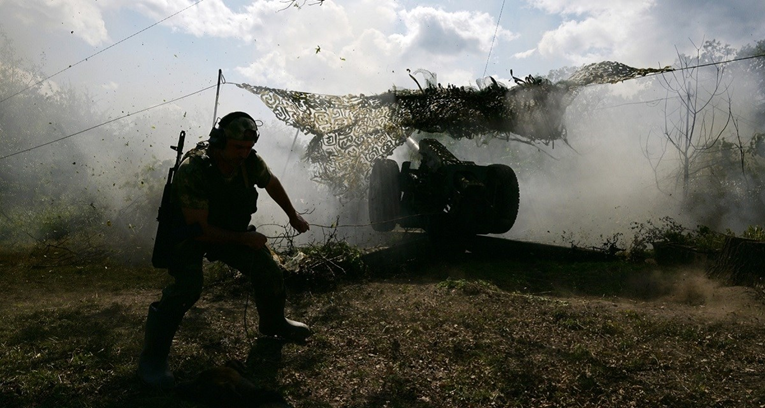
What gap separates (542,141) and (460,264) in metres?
2.81

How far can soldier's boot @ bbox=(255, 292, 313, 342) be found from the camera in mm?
4070

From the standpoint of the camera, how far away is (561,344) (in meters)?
4.25

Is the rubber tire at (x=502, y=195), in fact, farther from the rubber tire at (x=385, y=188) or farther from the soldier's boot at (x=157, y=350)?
the soldier's boot at (x=157, y=350)

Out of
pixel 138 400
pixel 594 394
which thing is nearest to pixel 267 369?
pixel 138 400

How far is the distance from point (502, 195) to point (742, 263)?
343 centimetres

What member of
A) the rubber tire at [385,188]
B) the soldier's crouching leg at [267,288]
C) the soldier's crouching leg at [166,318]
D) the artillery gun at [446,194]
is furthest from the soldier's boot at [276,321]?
the rubber tire at [385,188]

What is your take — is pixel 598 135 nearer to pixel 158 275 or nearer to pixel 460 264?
pixel 460 264

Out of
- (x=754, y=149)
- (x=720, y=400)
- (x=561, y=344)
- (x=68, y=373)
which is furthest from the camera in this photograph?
(x=754, y=149)

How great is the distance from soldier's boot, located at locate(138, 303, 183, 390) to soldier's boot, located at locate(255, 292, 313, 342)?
2.15ft

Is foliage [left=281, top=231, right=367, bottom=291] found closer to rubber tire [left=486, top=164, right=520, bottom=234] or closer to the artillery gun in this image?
the artillery gun

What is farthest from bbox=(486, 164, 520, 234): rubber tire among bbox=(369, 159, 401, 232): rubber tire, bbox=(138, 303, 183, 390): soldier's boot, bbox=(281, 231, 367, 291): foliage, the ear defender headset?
bbox=(138, 303, 183, 390): soldier's boot

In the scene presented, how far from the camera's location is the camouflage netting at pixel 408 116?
8844 millimetres

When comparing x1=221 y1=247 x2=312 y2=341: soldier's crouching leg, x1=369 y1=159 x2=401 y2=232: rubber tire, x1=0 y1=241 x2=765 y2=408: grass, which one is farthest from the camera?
x1=369 y1=159 x2=401 y2=232: rubber tire

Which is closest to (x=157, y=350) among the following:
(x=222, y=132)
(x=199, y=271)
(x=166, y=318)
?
(x=166, y=318)
